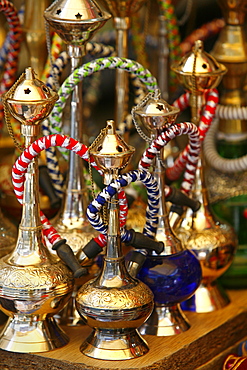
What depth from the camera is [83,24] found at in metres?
0.79

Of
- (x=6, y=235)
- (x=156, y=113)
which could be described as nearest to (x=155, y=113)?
(x=156, y=113)

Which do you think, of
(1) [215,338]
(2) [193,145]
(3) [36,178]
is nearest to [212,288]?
(1) [215,338]

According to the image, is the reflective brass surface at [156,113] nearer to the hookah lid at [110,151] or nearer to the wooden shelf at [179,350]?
the hookah lid at [110,151]

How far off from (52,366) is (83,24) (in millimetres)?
345

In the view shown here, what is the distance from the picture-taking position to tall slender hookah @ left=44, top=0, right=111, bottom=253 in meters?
0.79

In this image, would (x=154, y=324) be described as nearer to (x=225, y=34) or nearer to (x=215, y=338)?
(x=215, y=338)

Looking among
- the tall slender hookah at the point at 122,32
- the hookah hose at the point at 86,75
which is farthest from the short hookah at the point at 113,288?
the tall slender hookah at the point at 122,32

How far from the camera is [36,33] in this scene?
40.9 inches

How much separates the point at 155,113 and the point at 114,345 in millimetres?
231

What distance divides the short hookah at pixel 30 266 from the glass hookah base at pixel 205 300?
0.62ft

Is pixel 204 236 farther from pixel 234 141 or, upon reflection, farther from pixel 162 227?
pixel 234 141

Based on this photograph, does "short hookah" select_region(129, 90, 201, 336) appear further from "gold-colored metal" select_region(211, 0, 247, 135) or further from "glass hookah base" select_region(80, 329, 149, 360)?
"gold-colored metal" select_region(211, 0, 247, 135)

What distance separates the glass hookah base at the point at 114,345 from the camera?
749mm

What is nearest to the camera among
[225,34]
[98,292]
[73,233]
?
[98,292]
